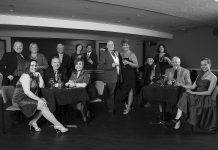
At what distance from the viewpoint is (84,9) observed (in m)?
6.45

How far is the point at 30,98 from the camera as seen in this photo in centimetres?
Answer: 337

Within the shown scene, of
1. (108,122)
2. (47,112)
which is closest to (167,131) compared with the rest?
(108,122)

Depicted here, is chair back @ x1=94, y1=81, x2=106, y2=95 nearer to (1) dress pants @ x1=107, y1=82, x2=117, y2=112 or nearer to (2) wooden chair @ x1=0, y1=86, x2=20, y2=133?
(1) dress pants @ x1=107, y1=82, x2=117, y2=112

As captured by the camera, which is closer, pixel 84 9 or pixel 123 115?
pixel 123 115

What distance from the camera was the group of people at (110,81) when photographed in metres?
3.26

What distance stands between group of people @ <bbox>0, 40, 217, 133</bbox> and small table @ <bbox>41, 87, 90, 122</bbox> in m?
0.09

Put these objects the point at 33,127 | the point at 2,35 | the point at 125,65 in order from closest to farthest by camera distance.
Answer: the point at 33,127, the point at 125,65, the point at 2,35

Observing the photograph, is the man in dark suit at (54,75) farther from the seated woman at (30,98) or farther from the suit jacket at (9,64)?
the suit jacket at (9,64)

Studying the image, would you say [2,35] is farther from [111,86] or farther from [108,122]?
[108,122]

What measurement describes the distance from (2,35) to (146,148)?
7.63 metres

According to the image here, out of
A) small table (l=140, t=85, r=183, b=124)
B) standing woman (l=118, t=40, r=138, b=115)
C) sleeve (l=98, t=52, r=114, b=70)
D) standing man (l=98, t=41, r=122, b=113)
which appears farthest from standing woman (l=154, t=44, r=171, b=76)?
small table (l=140, t=85, r=183, b=124)

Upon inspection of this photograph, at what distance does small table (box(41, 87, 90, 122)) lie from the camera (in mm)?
3318

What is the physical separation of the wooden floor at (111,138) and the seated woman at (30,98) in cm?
24

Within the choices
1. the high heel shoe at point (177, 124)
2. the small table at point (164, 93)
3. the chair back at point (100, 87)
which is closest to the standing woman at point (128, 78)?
the chair back at point (100, 87)
